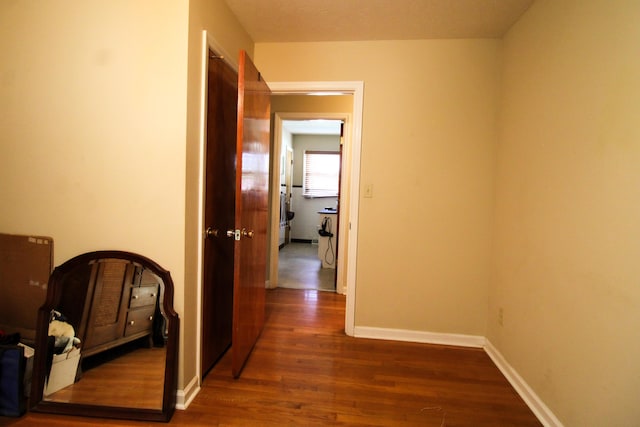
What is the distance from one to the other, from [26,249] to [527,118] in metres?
3.14

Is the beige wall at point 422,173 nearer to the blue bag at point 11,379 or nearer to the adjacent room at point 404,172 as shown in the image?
the adjacent room at point 404,172

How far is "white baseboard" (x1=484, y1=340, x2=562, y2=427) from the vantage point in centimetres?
159

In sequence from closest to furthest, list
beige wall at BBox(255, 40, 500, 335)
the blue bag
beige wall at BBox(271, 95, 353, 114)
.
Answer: the blue bag → beige wall at BBox(255, 40, 500, 335) → beige wall at BBox(271, 95, 353, 114)

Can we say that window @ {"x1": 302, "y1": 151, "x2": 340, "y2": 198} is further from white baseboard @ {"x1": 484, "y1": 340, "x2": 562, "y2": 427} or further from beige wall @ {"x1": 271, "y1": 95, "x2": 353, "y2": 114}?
white baseboard @ {"x1": 484, "y1": 340, "x2": 562, "y2": 427}

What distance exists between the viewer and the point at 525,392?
71.1 inches

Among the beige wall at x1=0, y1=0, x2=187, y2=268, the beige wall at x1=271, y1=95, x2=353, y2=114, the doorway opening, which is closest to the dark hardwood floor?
the beige wall at x1=0, y1=0, x2=187, y2=268

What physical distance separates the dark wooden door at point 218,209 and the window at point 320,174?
4.85 metres

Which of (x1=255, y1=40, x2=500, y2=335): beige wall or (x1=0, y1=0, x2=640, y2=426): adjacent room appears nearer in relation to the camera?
(x1=0, y1=0, x2=640, y2=426): adjacent room

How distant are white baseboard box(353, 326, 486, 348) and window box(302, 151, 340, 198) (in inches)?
185

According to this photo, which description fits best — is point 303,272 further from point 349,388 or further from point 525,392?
point 525,392

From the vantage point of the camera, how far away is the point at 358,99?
2.47 meters

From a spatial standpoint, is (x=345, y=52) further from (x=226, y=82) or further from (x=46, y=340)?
(x=46, y=340)

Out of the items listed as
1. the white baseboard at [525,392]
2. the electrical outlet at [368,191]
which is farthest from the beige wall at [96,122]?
the white baseboard at [525,392]

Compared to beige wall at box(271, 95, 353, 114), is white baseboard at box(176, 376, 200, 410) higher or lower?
lower
